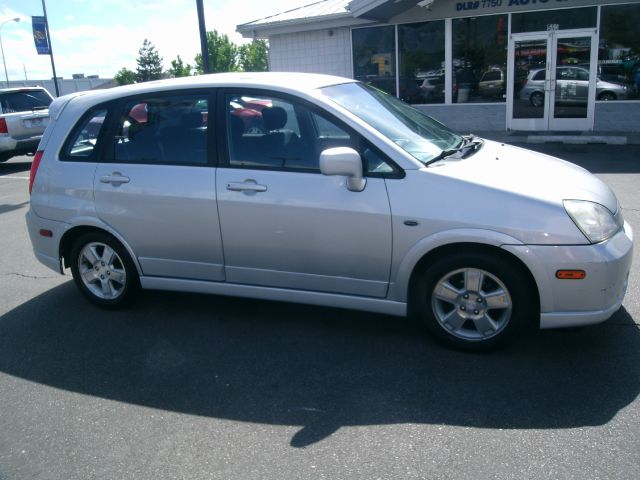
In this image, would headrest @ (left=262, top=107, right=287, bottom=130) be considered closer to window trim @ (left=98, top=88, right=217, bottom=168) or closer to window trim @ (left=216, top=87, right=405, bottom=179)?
window trim @ (left=216, top=87, right=405, bottom=179)

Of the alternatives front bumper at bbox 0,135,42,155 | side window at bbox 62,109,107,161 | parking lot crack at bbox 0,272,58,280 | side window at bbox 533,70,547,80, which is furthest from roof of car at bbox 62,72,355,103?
side window at bbox 533,70,547,80

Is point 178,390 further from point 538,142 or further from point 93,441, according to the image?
point 538,142

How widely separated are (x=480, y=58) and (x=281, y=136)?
12.0m

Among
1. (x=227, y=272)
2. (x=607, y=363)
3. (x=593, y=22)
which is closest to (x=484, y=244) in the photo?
(x=607, y=363)

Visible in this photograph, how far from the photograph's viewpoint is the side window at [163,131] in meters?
4.55

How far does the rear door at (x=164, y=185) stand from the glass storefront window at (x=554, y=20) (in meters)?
11.9

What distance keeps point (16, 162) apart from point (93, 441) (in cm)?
1526

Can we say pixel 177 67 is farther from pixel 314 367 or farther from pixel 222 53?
pixel 314 367

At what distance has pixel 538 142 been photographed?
45.0ft

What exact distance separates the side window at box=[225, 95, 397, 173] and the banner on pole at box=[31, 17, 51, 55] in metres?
28.7

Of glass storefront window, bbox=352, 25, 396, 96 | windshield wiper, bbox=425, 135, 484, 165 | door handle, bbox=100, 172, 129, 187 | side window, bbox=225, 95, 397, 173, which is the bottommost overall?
door handle, bbox=100, 172, 129, 187

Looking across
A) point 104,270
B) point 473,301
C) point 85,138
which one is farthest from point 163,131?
point 473,301

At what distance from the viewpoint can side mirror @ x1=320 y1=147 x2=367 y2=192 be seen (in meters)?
3.78

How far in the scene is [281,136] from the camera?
435 centimetres
